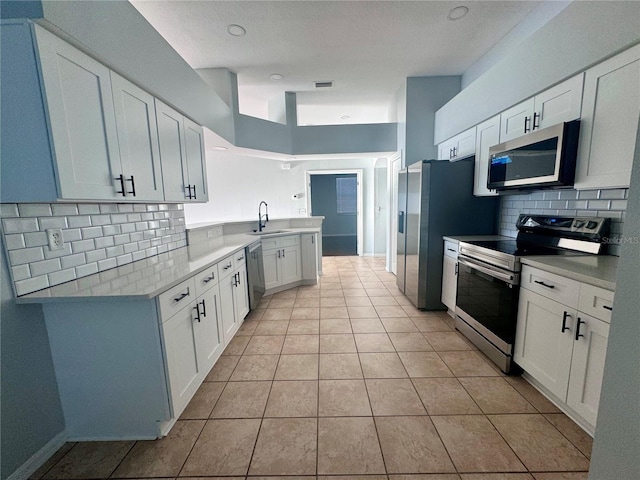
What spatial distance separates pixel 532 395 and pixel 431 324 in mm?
1072

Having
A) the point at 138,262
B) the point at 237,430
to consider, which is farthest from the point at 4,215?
the point at 237,430

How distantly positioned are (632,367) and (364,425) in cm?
129

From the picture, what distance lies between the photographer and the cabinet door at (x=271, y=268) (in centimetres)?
368

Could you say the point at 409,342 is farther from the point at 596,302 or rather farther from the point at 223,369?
the point at 223,369

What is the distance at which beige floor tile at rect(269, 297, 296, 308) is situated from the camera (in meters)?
3.42

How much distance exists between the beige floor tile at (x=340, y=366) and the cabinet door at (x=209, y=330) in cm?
88

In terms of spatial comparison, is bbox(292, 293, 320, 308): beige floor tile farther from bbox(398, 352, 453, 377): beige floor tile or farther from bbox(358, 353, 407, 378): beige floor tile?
bbox(398, 352, 453, 377): beige floor tile

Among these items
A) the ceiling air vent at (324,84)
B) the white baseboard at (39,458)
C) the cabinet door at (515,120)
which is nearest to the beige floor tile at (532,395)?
the cabinet door at (515,120)

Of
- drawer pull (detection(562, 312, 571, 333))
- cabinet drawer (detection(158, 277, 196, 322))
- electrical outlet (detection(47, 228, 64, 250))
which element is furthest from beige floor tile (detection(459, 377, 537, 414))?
electrical outlet (detection(47, 228, 64, 250))

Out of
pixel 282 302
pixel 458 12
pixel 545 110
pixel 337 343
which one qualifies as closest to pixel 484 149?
pixel 545 110

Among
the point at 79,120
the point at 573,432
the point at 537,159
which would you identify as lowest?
the point at 573,432

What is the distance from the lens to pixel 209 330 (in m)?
1.99

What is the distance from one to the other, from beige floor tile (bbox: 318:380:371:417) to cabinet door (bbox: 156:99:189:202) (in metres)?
1.88

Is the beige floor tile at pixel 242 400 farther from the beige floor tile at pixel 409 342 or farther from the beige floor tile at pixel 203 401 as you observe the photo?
the beige floor tile at pixel 409 342
